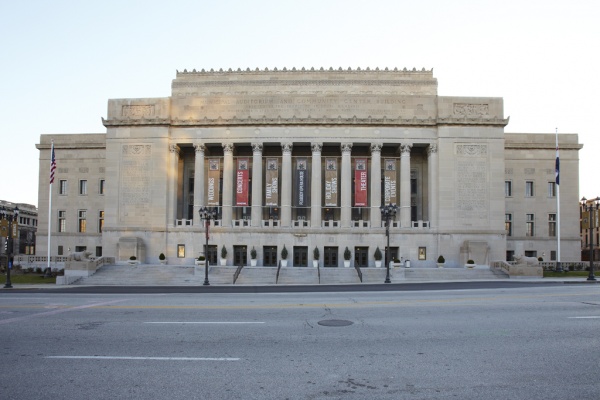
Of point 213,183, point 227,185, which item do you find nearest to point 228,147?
point 227,185

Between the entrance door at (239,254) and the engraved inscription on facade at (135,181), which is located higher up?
the engraved inscription on facade at (135,181)

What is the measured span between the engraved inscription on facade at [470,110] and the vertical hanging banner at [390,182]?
29.2 feet

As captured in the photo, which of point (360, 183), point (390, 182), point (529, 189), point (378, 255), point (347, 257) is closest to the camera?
point (378, 255)

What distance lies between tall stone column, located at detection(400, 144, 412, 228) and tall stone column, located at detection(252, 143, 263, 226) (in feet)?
51.7

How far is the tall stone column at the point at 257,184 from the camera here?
53.3m

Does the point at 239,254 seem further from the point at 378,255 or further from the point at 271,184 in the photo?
the point at 378,255

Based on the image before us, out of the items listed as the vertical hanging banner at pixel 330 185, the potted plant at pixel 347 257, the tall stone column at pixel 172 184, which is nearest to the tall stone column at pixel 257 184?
the vertical hanging banner at pixel 330 185

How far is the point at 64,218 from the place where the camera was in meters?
62.9

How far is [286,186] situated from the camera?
53.4 metres

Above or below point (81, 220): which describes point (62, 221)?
below

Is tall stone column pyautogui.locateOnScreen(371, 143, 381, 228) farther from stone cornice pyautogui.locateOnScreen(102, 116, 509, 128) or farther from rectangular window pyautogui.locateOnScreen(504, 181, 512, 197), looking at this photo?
rectangular window pyautogui.locateOnScreen(504, 181, 512, 197)

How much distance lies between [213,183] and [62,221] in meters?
23.6

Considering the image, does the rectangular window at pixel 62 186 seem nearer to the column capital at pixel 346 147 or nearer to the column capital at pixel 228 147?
the column capital at pixel 228 147

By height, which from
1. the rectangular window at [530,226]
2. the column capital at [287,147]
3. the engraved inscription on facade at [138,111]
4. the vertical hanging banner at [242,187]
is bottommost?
the rectangular window at [530,226]
